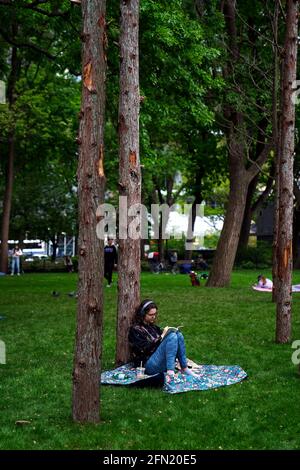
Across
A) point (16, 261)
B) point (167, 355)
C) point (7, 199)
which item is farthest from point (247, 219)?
point (167, 355)

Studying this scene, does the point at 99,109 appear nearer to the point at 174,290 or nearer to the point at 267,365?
the point at 267,365

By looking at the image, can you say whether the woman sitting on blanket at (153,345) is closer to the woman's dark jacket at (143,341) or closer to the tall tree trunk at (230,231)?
the woman's dark jacket at (143,341)

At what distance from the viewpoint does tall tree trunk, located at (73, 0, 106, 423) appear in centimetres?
715

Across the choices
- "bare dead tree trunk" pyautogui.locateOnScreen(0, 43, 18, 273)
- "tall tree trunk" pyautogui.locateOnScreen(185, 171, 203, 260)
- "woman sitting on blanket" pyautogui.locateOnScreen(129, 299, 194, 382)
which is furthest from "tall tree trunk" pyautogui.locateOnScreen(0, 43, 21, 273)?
"woman sitting on blanket" pyautogui.locateOnScreen(129, 299, 194, 382)

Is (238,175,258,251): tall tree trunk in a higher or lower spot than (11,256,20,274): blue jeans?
higher

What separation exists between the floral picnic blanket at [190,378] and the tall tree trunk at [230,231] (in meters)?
14.8

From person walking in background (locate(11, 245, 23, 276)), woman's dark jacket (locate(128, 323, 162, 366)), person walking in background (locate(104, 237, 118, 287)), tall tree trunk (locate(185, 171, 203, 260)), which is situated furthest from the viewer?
tall tree trunk (locate(185, 171, 203, 260))

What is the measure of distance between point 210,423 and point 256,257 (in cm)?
3522

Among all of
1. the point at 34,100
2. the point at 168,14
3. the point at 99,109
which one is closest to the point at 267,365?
the point at 99,109

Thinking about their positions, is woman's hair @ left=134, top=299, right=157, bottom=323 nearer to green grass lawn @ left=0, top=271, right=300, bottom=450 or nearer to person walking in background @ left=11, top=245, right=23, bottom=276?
green grass lawn @ left=0, top=271, right=300, bottom=450

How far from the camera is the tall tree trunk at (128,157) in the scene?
32.0ft

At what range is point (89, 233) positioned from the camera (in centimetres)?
716

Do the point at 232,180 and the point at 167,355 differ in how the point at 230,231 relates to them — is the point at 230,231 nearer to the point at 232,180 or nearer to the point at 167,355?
the point at 232,180

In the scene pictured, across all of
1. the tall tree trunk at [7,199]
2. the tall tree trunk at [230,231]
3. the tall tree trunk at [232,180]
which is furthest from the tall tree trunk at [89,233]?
the tall tree trunk at [7,199]
